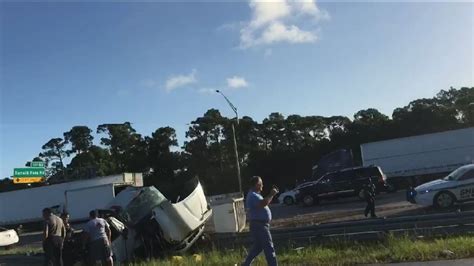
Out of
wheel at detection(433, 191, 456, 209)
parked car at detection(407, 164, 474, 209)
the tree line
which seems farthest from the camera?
the tree line

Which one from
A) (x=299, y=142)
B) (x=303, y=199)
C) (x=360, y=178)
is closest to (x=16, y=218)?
(x=303, y=199)

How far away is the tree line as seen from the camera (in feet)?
242

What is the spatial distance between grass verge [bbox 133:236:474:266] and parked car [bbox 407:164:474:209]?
8635 millimetres

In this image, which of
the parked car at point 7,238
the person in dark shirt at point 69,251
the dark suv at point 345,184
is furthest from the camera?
the dark suv at point 345,184

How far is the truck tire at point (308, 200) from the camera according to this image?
31.2 meters

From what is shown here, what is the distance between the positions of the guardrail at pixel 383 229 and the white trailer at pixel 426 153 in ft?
91.4

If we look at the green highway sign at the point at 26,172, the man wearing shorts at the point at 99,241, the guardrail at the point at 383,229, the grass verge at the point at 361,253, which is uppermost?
the green highway sign at the point at 26,172

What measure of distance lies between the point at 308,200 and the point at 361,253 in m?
19.8

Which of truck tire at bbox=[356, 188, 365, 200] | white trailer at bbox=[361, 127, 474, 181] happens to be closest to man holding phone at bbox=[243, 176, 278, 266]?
truck tire at bbox=[356, 188, 365, 200]

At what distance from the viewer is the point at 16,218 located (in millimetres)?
47000

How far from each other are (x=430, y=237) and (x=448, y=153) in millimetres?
29081

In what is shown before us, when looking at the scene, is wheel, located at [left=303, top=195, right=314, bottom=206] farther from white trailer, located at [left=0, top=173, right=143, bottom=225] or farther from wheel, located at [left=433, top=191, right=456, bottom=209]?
wheel, located at [left=433, top=191, right=456, bottom=209]

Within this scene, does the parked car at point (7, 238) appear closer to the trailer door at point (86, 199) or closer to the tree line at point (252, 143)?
the trailer door at point (86, 199)

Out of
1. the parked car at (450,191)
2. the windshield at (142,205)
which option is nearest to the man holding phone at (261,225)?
the windshield at (142,205)
